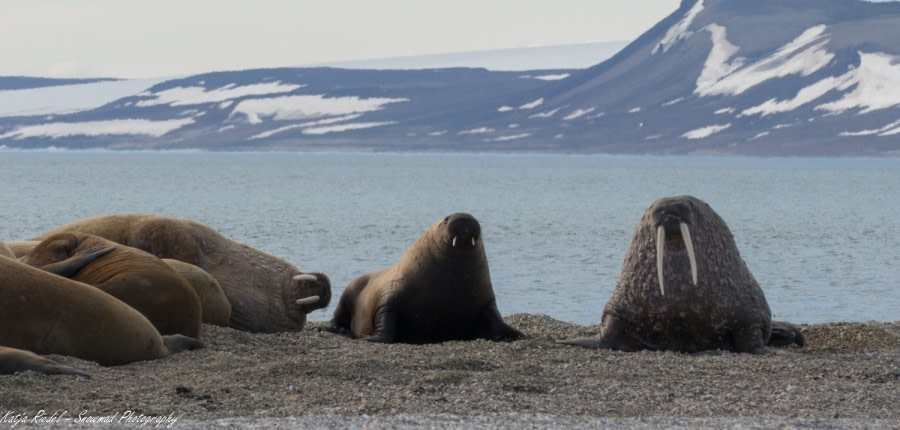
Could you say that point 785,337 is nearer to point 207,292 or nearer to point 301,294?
point 301,294

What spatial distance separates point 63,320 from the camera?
8312mm

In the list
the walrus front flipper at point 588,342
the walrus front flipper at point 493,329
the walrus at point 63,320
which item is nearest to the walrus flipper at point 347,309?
the walrus front flipper at point 493,329

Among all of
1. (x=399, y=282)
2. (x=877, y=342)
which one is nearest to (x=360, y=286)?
(x=399, y=282)

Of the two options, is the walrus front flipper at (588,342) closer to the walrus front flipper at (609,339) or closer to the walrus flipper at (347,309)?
the walrus front flipper at (609,339)

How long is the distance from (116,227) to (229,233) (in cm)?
3190

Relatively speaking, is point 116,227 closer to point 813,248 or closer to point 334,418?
point 334,418

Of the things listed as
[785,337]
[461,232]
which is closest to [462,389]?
[461,232]

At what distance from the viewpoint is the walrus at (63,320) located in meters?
8.23

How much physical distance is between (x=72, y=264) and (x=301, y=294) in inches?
112

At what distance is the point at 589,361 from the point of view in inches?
360

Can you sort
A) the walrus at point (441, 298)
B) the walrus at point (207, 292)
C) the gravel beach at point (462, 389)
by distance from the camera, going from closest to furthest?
the gravel beach at point (462, 389) → the walrus at point (207, 292) → the walrus at point (441, 298)

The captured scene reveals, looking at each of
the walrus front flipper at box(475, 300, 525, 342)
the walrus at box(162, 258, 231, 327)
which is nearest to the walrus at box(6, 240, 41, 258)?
the walrus at box(162, 258, 231, 327)

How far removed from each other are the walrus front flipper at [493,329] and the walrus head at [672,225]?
4.87 ft

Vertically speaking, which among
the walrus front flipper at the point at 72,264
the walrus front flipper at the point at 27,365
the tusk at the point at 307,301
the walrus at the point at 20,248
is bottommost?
the tusk at the point at 307,301
